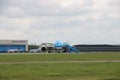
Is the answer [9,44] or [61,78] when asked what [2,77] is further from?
[9,44]

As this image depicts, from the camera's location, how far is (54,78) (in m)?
21.1

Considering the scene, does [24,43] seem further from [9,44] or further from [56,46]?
[56,46]

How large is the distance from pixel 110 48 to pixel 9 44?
114ft

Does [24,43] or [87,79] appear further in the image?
[24,43]

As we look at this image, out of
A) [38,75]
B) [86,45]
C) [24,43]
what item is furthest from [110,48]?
[38,75]

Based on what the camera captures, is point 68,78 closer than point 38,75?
Yes

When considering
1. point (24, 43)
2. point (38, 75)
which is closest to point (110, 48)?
point (24, 43)

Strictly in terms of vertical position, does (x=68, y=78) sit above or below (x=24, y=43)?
below

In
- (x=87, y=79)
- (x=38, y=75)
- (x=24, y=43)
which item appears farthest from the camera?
(x=24, y=43)

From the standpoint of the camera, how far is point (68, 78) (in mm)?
21188

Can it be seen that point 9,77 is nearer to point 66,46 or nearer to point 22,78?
point 22,78

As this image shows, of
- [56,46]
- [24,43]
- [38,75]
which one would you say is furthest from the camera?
[24,43]

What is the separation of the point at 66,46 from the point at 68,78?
88.5 metres

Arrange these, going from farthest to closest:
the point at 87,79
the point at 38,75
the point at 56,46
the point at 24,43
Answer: the point at 24,43
the point at 56,46
the point at 38,75
the point at 87,79
